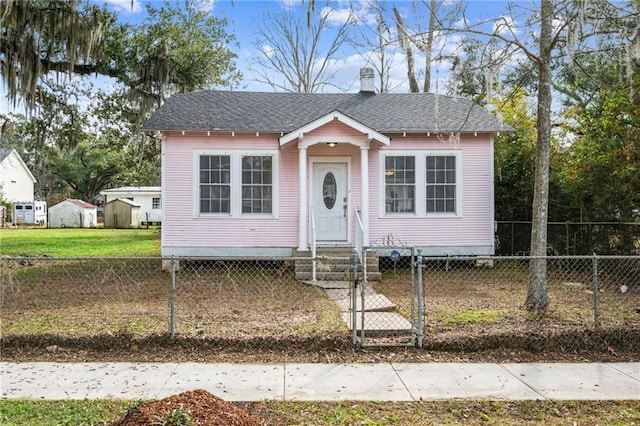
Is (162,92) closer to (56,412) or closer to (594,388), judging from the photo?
(56,412)

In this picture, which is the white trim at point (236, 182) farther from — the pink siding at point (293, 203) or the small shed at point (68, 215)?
the small shed at point (68, 215)

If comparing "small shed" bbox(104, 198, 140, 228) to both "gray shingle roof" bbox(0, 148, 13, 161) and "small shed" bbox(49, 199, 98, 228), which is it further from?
"gray shingle roof" bbox(0, 148, 13, 161)

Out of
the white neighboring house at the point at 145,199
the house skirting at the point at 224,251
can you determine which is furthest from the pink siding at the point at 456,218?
the white neighboring house at the point at 145,199

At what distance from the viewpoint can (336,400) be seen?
4.23 meters

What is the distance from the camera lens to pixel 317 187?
40.3 ft

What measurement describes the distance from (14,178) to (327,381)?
44.8 m

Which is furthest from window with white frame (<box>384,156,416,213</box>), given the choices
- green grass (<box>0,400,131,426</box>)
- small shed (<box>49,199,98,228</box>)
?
small shed (<box>49,199,98,228</box>)

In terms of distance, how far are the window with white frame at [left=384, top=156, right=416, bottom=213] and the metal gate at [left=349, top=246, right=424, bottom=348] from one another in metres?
3.51

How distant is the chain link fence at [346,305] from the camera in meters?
5.83

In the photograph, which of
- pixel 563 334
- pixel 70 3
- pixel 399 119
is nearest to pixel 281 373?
pixel 563 334

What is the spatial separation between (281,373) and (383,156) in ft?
26.6

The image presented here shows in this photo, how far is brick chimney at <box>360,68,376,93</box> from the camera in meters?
14.6

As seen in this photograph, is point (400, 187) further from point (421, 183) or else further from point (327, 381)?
point (327, 381)

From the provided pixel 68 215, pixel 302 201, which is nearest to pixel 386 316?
pixel 302 201
